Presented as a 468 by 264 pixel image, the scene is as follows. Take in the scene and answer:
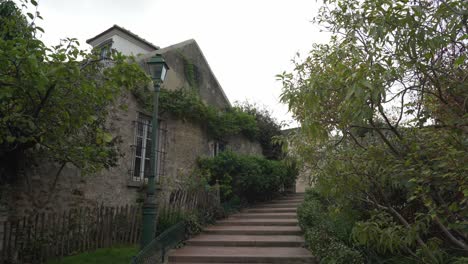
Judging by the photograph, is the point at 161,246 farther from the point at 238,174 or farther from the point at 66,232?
the point at 238,174

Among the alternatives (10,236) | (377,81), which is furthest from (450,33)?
(10,236)

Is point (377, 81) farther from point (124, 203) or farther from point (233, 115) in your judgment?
point (233, 115)

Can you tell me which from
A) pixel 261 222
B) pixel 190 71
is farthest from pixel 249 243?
pixel 190 71

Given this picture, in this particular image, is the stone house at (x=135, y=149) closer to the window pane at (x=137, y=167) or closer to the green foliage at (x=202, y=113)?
the window pane at (x=137, y=167)

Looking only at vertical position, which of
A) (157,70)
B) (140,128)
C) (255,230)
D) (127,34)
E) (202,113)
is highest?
(127,34)

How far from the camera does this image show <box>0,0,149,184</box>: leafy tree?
4254mm

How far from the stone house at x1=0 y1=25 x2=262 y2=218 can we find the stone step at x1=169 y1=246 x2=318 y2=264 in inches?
89.4

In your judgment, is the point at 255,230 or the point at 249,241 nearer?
the point at 249,241

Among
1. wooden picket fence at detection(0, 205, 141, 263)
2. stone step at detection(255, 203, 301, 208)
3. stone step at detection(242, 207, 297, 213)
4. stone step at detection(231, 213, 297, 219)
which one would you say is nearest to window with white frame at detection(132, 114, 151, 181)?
wooden picket fence at detection(0, 205, 141, 263)

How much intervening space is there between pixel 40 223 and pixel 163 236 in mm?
2215

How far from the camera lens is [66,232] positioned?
6.67 metres

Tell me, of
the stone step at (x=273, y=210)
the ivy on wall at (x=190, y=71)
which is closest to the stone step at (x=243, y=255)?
the stone step at (x=273, y=210)

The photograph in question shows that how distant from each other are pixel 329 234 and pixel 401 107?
11.9 ft

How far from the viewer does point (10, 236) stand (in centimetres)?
590
